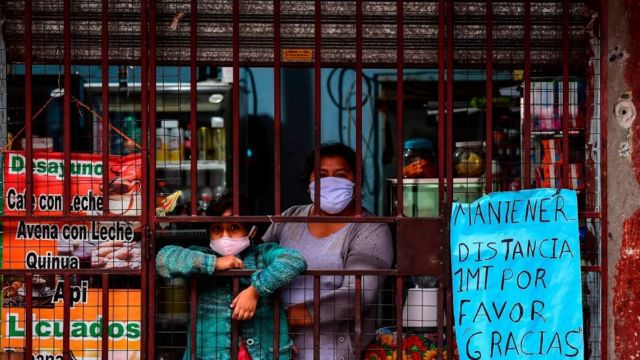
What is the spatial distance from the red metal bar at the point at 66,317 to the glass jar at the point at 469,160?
8.04 feet

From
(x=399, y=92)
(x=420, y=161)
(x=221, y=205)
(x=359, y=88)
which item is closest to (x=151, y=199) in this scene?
(x=221, y=205)

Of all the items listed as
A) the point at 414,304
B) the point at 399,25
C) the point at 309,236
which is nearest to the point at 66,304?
the point at 309,236

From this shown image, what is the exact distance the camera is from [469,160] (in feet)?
16.8

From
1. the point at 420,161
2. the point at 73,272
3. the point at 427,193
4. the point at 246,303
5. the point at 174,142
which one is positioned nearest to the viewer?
the point at 246,303

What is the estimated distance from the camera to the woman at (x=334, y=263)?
4094 millimetres

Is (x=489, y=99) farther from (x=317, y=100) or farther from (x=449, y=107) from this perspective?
(x=317, y=100)

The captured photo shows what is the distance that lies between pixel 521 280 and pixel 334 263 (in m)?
0.91

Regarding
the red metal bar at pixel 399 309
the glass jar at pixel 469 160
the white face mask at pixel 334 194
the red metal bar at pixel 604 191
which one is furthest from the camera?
the glass jar at pixel 469 160

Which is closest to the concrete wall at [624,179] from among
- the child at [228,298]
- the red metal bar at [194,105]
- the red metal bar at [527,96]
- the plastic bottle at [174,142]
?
the red metal bar at [527,96]

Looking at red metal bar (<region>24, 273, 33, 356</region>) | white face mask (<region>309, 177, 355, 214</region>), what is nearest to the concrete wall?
white face mask (<region>309, 177, 355, 214</region>)

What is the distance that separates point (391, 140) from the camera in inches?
259

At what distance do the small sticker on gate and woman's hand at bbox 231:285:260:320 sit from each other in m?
1.12

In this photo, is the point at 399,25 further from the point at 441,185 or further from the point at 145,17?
the point at 145,17

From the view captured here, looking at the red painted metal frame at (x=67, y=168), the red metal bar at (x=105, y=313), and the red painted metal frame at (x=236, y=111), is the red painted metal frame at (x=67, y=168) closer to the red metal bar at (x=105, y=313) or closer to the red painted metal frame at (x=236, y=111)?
the red metal bar at (x=105, y=313)
